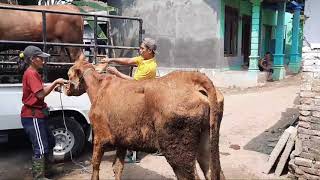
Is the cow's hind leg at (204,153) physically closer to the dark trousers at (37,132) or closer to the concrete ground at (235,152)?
the concrete ground at (235,152)

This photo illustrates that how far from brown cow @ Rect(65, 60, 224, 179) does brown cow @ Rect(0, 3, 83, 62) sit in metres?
2.94

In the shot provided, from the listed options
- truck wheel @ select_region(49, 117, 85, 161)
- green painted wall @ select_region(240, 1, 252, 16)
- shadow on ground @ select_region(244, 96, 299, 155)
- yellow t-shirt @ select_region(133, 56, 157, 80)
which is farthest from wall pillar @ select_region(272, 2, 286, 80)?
yellow t-shirt @ select_region(133, 56, 157, 80)

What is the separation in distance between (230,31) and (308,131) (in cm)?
1062

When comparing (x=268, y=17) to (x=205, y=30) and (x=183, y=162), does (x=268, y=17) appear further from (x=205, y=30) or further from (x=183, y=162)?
(x=183, y=162)

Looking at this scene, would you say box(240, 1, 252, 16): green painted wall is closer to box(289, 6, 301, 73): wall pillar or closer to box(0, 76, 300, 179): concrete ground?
box(289, 6, 301, 73): wall pillar

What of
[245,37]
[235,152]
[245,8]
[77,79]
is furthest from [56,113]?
[245,37]

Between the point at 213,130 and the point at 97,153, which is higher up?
the point at 213,130

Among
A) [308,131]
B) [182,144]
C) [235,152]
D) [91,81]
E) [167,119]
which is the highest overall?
[91,81]

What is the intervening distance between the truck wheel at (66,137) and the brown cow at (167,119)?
5.32 feet

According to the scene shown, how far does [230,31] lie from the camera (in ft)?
50.5

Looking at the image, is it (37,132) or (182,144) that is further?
(37,132)

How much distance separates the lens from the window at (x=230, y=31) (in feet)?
48.8

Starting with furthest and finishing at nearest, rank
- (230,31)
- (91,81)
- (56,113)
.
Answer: (230,31) < (56,113) < (91,81)

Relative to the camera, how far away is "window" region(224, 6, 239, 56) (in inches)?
586
